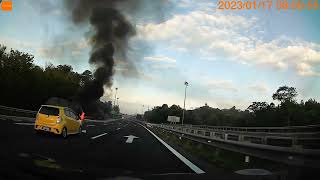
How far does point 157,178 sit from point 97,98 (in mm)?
50926

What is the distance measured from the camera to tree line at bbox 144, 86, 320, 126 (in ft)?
274

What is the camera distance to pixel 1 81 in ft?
215

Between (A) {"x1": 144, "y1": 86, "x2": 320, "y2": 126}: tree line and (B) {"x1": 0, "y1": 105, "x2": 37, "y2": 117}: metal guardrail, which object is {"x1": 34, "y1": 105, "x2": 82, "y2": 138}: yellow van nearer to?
(B) {"x1": 0, "y1": 105, "x2": 37, "y2": 117}: metal guardrail

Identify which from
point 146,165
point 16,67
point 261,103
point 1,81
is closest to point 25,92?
point 1,81

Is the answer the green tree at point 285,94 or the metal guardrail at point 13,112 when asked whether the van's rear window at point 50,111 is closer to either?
the metal guardrail at point 13,112

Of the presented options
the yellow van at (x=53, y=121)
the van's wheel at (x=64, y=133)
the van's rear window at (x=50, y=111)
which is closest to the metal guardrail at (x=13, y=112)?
the van's rear window at (x=50, y=111)

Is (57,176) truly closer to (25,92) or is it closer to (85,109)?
(85,109)

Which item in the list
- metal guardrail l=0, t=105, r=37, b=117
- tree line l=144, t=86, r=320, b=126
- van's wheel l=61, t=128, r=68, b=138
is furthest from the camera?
tree line l=144, t=86, r=320, b=126

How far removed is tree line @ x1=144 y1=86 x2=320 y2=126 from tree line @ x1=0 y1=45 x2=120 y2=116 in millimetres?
41030

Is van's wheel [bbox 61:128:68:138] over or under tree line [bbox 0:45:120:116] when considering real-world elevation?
under

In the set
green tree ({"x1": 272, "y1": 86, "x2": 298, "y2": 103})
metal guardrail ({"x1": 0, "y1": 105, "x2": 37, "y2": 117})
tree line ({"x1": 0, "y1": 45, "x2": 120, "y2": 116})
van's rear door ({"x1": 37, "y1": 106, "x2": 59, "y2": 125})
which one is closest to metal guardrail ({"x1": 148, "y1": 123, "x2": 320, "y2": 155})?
van's rear door ({"x1": 37, "y1": 106, "x2": 59, "y2": 125})

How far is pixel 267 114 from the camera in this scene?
94.5 m

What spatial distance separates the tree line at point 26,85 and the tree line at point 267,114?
4103 centimetres

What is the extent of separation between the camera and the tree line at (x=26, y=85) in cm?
6481
